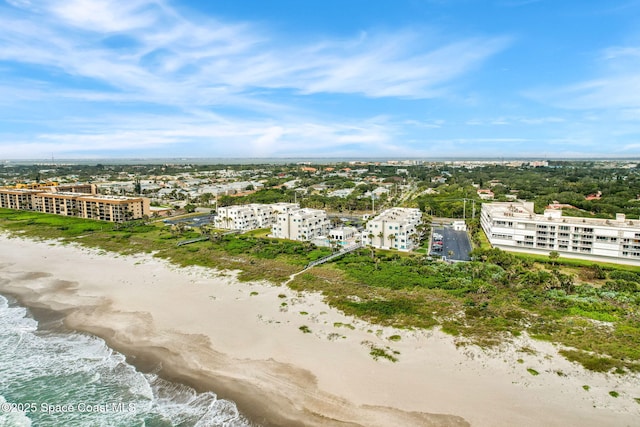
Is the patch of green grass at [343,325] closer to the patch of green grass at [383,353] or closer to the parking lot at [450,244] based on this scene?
the patch of green grass at [383,353]

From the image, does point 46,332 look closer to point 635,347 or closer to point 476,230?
point 635,347

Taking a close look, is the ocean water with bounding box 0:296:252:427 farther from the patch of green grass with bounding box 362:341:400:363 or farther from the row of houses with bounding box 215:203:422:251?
the row of houses with bounding box 215:203:422:251

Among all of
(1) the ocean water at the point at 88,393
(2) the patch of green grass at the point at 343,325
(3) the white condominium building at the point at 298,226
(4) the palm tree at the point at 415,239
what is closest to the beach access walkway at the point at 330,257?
(4) the palm tree at the point at 415,239

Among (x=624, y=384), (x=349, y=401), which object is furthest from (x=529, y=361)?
(x=349, y=401)

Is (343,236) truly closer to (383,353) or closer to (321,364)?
(383,353)

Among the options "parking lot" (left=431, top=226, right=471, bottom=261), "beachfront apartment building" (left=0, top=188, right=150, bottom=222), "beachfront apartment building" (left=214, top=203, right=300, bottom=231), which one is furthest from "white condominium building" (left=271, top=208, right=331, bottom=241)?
"beachfront apartment building" (left=0, top=188, right=150, bottom=222)

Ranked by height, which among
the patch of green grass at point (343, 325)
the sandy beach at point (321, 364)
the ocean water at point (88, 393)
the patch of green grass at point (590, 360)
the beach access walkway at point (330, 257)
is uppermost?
the beach access walkway at point (330, 257)

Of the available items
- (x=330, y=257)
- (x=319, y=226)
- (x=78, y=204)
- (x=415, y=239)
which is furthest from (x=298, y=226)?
(x=78, y=204)
